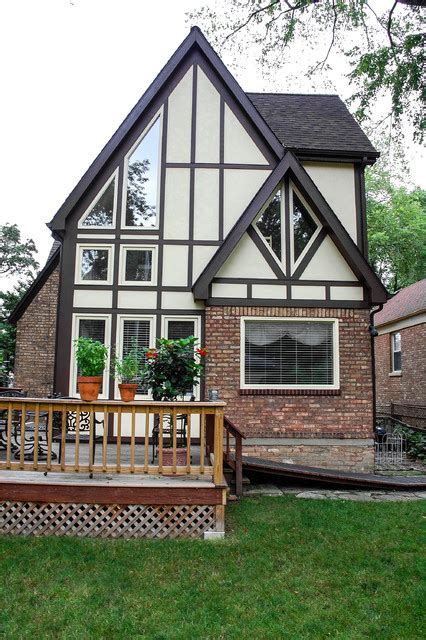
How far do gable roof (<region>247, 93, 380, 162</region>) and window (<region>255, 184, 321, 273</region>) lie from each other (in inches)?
56.7

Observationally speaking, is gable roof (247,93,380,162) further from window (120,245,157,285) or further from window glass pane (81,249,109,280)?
window glass pane (81,249,109,280)

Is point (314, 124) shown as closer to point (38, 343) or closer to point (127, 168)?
point (127, 168)

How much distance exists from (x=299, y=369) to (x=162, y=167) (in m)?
4.67

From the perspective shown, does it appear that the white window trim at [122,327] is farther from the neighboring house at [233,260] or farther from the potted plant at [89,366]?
the potted plant at [89,366]

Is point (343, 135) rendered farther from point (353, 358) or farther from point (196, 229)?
point (353, 358)

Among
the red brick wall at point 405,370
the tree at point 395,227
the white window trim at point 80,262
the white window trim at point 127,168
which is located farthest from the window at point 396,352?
the white window trim at point 80,262

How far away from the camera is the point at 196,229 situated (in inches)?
363

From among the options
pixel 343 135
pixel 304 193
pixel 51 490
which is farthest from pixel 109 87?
pixel 51 490

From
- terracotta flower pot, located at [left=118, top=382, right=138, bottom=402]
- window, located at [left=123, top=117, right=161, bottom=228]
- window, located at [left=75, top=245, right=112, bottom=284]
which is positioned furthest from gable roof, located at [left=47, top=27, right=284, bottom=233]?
terracotta flower pot, located at [left=118, top=382, right=138, bottom=402]

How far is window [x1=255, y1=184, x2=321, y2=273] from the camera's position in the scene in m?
8.88

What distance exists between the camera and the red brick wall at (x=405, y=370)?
14.7 m

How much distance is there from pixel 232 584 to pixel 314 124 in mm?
9802

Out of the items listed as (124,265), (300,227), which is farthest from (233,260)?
(124,265)

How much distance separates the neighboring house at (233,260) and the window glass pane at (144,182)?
2 centimetres
